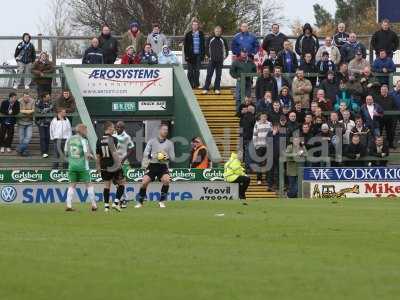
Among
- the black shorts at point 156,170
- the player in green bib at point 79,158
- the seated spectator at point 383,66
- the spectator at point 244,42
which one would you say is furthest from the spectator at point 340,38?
the player in green bib at point 79,158

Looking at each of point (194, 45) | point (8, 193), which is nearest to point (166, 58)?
point (194, 45)

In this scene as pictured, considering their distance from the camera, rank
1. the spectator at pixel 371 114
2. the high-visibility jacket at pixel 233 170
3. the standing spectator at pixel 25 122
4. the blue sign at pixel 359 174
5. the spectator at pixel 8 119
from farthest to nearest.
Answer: the standing spectator at pixel 25 122
the spectator at pixel 8 119
the spectator at pixel 371 114
the blue sign at pixel 359 174
the high-visibility jacket at pixel 233 170

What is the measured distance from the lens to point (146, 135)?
39.6 m

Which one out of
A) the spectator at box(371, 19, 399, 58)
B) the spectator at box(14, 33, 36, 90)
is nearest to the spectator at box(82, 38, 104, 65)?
the spectator at box(14, 33, 36, 90)

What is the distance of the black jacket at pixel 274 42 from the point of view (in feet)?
124

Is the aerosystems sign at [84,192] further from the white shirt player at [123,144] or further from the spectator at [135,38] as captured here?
the spectator at [135,38]

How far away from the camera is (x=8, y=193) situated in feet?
104

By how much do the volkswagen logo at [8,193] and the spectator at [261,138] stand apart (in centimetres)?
693

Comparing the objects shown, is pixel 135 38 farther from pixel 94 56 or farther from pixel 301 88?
pixel 301 88

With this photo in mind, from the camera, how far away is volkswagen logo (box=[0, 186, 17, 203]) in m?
31.7

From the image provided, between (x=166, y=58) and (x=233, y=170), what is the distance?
7519mm

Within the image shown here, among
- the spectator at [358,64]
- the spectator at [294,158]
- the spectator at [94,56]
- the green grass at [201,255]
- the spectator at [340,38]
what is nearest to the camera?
the green grass at [201,255]

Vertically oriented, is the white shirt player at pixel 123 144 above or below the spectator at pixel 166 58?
below

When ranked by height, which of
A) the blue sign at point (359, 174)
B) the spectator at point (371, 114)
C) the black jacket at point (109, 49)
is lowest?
the blue sign at point (359, 174)
